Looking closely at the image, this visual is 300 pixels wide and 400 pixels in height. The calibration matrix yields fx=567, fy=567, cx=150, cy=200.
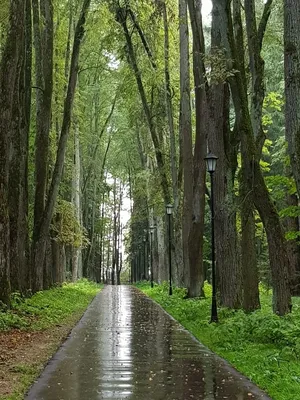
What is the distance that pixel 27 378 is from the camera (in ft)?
23.7

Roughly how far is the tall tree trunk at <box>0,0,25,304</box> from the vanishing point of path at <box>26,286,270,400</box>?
222 cm

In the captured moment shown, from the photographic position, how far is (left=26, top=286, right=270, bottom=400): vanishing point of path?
6520 millimetres

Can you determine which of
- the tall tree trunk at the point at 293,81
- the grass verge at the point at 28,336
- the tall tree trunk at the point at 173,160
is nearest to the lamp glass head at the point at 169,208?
the tall tree trunk at the point at 173,160

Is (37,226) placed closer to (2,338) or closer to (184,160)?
(184,160)

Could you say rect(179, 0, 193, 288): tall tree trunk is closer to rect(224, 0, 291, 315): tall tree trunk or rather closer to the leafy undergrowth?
the leafy undergrowth

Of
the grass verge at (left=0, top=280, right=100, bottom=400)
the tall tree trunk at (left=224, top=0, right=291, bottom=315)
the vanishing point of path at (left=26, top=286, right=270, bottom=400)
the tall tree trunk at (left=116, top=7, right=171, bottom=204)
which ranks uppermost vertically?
the tall tree trunk at (left=116, top=7, right=171, bottom=204)

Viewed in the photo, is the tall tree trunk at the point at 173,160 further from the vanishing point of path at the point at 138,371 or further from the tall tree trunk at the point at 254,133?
the vanishing point of path at the point at 138,371

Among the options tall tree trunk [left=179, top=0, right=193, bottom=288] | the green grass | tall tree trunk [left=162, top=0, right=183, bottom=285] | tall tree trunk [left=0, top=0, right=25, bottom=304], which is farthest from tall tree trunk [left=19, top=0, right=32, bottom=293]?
tall tree trunk [left=162, top=0, right=183, bottom=285]

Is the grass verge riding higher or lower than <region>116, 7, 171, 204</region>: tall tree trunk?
lower

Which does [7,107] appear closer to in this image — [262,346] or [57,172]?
[57,172]

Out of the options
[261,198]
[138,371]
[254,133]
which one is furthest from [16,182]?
[138,371]

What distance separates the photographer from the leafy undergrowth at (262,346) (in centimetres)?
693

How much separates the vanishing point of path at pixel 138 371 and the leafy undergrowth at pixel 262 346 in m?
0.22

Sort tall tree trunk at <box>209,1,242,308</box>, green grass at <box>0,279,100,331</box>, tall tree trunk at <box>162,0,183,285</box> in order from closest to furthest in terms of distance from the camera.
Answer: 1. green grass at <box>0,279,100,331</box>
2. tall tree trunk at <box>209,1,242,308</box>
3. tall tree trunk at <box>162,0,183,285</box>
